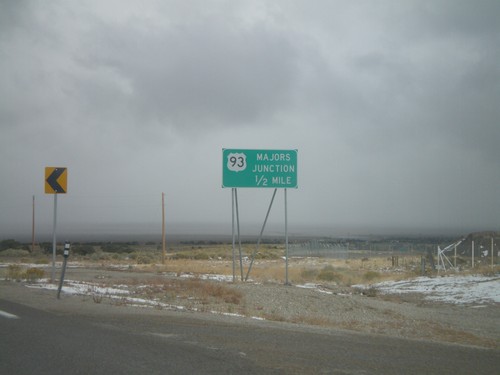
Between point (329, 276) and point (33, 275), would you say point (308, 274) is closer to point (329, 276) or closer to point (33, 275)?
point (329, 276)

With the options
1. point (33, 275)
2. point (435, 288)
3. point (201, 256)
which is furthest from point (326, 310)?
point (201, 256)

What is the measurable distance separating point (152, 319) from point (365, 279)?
23.0 m

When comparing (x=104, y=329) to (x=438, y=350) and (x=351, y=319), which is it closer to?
(x=438, y=350)

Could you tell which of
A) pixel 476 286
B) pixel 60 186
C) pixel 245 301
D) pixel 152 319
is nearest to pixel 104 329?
pixel 152 319

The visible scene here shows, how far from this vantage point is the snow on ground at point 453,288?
20453 millimetres

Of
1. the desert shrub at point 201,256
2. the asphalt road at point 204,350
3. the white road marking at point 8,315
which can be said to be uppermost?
the white road marking at point 8,315

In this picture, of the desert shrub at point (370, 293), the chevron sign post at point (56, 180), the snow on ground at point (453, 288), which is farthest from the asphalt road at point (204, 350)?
the desert shrub at point (370, 293)

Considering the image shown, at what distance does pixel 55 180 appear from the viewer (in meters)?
18.1

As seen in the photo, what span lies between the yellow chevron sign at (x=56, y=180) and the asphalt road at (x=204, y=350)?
7772 millimetres

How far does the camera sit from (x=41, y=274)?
831 inches

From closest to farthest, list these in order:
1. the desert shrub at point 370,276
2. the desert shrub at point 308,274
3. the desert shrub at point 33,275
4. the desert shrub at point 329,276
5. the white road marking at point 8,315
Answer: the white road marking at point 8,315 < the desert shrub at point 33,275 < the desert shrub at point 329,276 < the desert shrub at point 370,276 < the desert shrub at point 308,274

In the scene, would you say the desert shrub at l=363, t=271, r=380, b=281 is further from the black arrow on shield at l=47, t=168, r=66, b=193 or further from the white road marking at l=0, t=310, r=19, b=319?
the white road marking at l=0, t=310, r=19, b=319

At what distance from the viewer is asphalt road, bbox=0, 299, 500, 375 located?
703cm

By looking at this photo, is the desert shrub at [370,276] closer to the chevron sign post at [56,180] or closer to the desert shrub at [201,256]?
the chevron sign post at [56,180]
